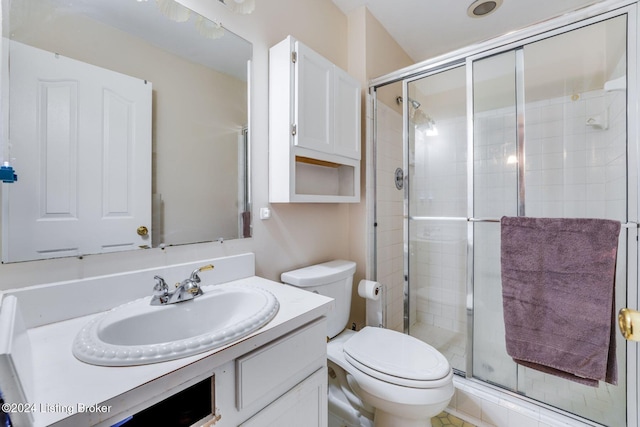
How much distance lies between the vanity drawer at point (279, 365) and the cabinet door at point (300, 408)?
0.02 m

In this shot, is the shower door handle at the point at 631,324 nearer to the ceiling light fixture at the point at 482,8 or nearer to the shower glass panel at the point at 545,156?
the shower glass panel at the point at 545,156

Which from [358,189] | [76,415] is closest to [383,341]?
[358,189]

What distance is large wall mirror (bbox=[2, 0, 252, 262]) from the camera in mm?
761

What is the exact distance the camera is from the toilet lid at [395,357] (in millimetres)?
1095

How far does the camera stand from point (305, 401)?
87 cm

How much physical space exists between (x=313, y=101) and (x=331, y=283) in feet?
3.12

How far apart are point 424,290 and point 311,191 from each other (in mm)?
1297

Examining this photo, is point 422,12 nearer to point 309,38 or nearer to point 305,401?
point 309,38

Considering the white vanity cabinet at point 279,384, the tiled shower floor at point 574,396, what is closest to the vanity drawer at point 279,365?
the white vanity cabinet at point 279,384

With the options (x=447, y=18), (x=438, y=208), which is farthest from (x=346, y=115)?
(x=447, y=18)

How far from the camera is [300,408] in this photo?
2.79 feet

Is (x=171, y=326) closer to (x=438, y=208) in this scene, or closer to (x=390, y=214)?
(x=390, y=214)

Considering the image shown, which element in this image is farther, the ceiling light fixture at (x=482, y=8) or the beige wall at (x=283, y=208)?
the ceiling light fixture at (x=482, y=8)

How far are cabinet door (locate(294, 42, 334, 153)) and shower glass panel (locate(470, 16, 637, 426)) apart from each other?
86cm
